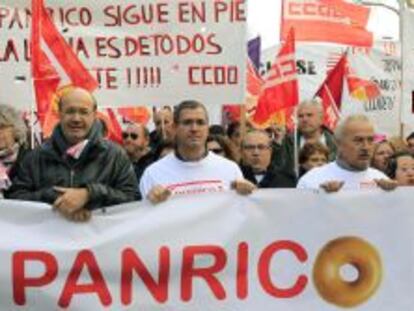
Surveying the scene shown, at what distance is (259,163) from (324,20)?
17.4 ft

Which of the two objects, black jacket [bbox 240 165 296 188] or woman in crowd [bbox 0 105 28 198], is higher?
woman in crowd [bbox 0 105 28 198]

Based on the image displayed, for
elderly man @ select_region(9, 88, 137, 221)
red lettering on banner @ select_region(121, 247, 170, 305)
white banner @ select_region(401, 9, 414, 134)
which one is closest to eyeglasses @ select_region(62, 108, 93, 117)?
elderly man @ select_region(9, 88, 137, 221)

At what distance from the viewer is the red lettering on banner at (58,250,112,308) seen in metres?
5.20

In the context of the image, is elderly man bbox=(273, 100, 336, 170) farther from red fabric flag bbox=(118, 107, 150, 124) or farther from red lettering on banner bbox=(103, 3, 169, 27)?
red fabric flag bbox=(118, 107, 150, 124)

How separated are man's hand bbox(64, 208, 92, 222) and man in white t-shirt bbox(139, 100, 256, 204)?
62 cm

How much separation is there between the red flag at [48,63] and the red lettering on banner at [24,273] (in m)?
2.03

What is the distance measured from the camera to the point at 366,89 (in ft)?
47.8

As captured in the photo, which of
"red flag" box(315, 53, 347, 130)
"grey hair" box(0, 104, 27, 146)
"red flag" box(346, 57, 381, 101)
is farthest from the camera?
"red flag" box(346, 57, 381, 101)

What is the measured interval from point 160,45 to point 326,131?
6.07ft

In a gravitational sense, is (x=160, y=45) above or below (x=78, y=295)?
above

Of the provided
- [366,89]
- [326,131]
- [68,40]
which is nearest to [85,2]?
[68,40]

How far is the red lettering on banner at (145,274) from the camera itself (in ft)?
17.2

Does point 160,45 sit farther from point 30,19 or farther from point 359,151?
point 359,151

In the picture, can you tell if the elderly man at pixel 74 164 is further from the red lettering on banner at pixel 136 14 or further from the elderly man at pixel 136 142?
the elderly man at pixel 136 142
